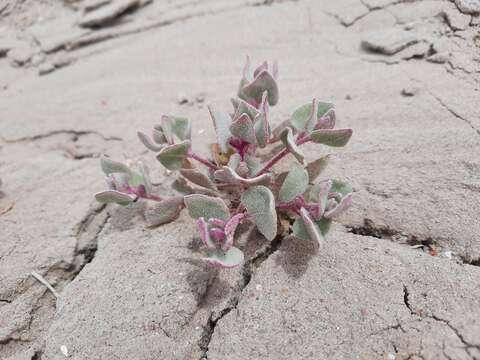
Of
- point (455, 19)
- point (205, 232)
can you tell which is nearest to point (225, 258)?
point (205, 232)

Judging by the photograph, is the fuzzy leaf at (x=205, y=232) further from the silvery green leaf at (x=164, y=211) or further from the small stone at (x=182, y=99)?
the small stone at (x=182, y=99)

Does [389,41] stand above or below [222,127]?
below

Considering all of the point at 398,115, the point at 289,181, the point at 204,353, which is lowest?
the point at 204,353

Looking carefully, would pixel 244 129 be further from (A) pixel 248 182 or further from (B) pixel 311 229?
(B) pixel 311 229

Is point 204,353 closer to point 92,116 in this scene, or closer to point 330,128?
point 330,128

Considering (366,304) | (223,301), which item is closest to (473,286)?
(366,304)

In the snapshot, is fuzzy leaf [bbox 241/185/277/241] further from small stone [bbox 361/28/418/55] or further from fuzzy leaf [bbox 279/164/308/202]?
small stone [bbox 361/28/418/55]
